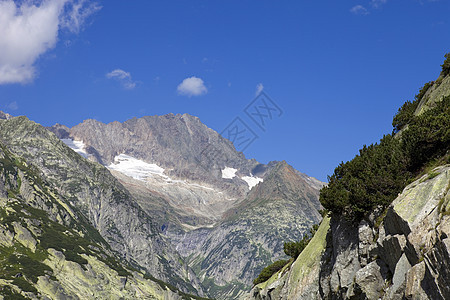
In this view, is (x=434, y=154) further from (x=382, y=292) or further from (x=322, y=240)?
(x=322, y=240)

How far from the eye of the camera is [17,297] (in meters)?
190

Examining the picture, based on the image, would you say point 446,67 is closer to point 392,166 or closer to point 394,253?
point 392,166

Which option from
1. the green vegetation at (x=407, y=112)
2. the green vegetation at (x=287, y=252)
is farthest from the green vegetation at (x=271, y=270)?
the green vegetation at (x=407, y=112)

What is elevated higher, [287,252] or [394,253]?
[287,252]

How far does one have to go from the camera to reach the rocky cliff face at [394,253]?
2034 cm

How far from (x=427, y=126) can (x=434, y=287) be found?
13.5 meters

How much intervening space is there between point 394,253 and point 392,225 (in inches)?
64.7

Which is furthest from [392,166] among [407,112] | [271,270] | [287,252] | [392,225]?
[271,270]

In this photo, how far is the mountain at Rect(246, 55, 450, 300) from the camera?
838 inches

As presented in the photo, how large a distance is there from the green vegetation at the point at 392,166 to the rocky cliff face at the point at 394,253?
4.14 ft

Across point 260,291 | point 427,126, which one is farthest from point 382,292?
point 260,291

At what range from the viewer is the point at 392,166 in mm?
30656

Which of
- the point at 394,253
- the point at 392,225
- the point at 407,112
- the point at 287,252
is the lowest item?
the point at 394,253

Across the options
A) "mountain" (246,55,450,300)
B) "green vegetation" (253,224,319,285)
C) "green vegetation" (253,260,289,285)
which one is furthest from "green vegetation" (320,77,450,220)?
"green vegetation" (253,260,289,285)
